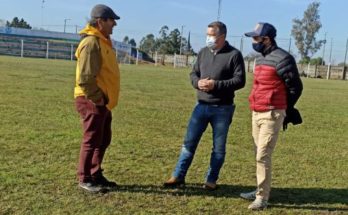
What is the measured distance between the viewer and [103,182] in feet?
19.4

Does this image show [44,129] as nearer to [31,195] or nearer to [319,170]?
[31,195]

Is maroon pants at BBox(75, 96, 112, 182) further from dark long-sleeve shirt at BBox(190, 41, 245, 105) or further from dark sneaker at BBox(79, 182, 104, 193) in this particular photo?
dark long-sleeve shirt at BBox(190, 41, 245, 105)

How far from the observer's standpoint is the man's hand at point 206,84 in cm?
567

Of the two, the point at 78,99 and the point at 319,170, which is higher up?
the point at 78,99

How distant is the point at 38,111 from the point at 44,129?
2310 mm

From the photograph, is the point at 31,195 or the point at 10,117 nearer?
the point at 31,195

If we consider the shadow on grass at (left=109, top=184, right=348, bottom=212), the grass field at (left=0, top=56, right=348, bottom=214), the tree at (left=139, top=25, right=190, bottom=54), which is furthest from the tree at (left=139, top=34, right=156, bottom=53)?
the shadow on grass at (left=109, top=184, right=348, bottom=212)

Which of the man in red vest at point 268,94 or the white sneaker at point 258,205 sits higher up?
the man in red vest at point 268,94

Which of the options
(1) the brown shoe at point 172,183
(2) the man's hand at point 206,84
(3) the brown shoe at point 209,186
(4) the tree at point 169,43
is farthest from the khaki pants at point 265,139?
(4) the tree at point 169,43

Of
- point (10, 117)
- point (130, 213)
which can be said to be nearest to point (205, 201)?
point (130, 213)

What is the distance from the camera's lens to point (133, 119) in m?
11.5

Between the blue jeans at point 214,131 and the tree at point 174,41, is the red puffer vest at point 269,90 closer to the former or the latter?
the blue jeans at point 214,131

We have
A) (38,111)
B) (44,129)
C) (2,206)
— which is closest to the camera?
(2,206)

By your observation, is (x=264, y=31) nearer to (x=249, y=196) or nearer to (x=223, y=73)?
(x=223, y=73)
